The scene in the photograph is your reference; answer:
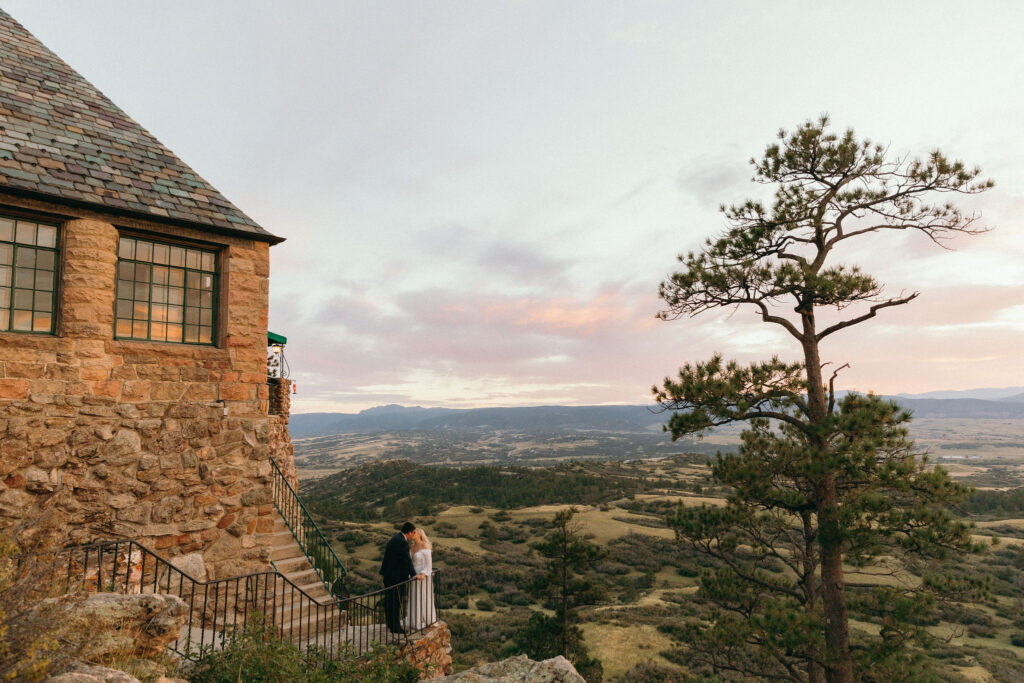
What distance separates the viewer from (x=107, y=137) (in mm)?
9789

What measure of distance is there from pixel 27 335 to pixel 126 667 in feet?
18.0

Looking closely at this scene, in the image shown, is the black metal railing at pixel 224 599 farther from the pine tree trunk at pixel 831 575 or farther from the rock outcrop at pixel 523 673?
the pine tree trunk at pixel 831 575

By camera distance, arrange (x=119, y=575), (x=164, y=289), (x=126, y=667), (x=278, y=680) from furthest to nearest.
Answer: (x=164, y=289)
(x=119, y=575)
(x=278, y=680)
(x=126, y=667)

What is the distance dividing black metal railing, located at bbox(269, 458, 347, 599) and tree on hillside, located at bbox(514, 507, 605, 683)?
809cm

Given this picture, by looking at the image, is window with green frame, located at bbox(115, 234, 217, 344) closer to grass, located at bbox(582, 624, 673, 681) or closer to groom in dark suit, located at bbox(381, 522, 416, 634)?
groom in dark suit, located at bbox(381, 522, 416, 634)

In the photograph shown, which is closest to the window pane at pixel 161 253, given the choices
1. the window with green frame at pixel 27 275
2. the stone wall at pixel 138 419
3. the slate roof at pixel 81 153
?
the stone wall at pixel 138 419

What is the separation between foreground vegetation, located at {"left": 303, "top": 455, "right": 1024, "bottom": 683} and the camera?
19297 millimetres

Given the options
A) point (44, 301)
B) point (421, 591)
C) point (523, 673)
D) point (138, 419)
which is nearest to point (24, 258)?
point (44, 301)

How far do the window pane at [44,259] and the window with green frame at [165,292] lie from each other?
0.87 metres

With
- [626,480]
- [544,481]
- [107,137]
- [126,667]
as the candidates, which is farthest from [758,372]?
[626,480]

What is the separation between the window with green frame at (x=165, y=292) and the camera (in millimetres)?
8781

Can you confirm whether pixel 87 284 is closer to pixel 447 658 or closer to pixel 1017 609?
pixel 447 658

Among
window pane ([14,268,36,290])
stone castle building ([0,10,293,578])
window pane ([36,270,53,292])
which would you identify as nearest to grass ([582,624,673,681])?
stone castle building ([0,10,293,578])

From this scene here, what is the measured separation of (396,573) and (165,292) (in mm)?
6721
